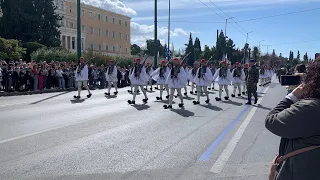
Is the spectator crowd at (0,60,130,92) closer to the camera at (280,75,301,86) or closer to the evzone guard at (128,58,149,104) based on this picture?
the evzone guard at (128,58,149,104)

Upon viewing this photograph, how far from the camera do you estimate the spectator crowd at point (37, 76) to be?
18.5 m

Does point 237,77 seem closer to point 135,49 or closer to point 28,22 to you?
point 28,22

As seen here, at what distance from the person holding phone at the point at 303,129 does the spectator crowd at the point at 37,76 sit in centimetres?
1784

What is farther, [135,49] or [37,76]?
[135,49]

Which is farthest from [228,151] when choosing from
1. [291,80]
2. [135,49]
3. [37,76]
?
[135,49]

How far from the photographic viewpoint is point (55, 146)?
6.75 metres

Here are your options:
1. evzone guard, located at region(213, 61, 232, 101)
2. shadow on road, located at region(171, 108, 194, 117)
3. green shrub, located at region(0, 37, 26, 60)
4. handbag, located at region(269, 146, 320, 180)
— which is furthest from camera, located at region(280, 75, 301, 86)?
green shrub, located at region(0, 37, 26, 60)

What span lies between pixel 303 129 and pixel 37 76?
19.4m

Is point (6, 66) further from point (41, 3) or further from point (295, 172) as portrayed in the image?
point (41, 3)

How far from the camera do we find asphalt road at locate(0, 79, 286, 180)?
17.6 ft

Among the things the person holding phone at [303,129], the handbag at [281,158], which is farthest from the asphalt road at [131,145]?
the person holding phone at [303,129]

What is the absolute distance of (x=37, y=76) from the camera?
65.9 ft

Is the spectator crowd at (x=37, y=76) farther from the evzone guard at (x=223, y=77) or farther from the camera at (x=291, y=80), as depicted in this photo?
the camera at (x=291, y=80)

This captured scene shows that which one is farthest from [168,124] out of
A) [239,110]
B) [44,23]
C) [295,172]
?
[44,23]
